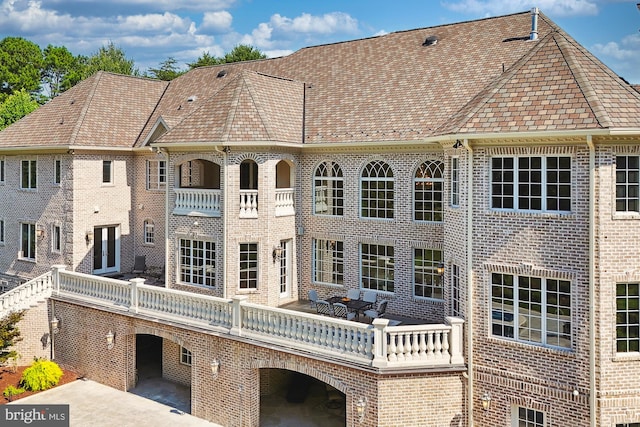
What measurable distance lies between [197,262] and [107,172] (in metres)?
7.66

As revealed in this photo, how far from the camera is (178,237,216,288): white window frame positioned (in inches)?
734

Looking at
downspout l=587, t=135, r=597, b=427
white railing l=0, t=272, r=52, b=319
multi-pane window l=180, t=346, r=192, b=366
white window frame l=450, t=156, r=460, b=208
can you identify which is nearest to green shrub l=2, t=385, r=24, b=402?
white railing l=0, t=272, r=52, b=319

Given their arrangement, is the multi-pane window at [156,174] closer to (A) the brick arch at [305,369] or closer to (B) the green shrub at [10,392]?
(B) the green shrub at [10,392]

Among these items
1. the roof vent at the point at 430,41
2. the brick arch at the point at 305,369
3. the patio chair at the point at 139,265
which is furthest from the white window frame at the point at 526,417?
the patio chair at the point at 139,265

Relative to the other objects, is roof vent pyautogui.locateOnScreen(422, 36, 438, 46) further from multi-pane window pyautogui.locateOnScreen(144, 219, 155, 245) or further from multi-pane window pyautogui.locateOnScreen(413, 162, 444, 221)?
multi-pane window pyautogui.locateOnScreen(144, 219, 155, 245)

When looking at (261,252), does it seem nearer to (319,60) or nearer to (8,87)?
(319,60)

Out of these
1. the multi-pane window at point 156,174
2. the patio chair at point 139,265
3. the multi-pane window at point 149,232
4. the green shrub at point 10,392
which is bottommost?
the green shrub at point 10,392

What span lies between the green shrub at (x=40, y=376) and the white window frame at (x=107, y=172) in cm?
811

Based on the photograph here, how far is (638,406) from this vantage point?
1207 cm

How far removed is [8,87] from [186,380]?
157 feet

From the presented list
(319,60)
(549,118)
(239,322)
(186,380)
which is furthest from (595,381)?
(319,60)

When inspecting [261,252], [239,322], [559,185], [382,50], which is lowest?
[239,322]

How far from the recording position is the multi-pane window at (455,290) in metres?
14.4

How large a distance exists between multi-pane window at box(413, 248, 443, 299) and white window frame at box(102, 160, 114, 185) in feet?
45.8
